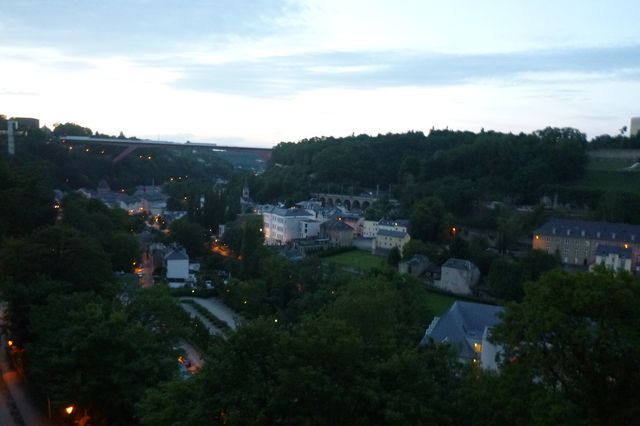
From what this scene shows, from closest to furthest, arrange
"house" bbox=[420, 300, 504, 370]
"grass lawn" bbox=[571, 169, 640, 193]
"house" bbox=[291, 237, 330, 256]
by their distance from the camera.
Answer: "house" bbox=[420, 300, 504, 370]
"house" bbox=[291, 237, 330, 256]
"grass lawn" bbox=[571, 169, 640, 193]

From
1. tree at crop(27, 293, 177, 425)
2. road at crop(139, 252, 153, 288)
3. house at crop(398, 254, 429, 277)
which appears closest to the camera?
tree at crop(27, 293, 177, 425)

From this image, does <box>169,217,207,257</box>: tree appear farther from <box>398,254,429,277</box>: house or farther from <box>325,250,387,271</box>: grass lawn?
<box>398,254,429,277</box>: house

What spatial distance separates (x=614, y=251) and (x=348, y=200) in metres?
21.3

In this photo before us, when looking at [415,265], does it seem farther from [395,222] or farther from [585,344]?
[585,344]

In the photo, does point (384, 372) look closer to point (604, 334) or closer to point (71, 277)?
point (604, 334)

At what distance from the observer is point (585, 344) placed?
4.39 metres

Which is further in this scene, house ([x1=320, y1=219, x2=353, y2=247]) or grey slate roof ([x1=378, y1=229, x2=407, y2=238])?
house ([x1=320, y1=219, x2=353, y2=247])

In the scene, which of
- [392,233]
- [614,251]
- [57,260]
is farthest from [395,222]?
[57,260]

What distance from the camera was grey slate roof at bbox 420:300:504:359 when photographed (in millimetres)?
10945

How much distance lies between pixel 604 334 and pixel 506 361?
883mm

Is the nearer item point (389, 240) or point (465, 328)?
point (465, 328)

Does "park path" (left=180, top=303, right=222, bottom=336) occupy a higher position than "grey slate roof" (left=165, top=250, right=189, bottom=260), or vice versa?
"grey slate roof" (left=165, top=250, right=189, bottom=260)

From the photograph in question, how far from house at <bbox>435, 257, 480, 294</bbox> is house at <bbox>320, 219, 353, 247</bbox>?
317 inches

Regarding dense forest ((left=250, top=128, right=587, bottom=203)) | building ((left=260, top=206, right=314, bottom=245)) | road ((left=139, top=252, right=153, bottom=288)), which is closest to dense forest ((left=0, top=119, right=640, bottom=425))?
road ((left=139, top=252, right=153, bottom=288))
